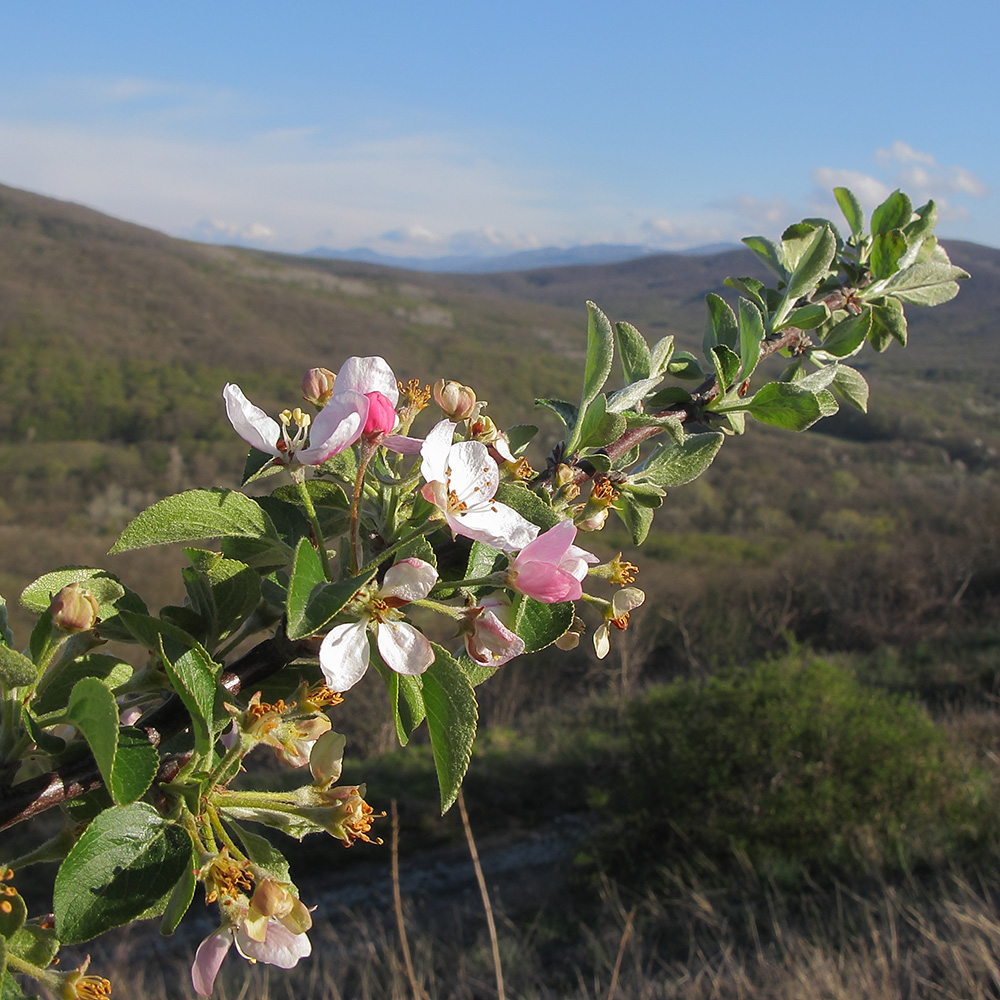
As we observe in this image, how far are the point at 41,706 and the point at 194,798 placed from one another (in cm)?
20

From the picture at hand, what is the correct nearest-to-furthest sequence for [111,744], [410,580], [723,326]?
[111,744] → [410,580] → [723,326]

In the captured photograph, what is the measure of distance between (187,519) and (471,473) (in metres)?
0.27

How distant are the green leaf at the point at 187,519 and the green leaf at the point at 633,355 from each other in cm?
59

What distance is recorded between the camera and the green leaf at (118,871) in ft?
2.11

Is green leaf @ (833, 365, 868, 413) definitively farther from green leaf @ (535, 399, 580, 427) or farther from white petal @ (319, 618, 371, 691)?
white petal @ (319, 618, 371, 691)

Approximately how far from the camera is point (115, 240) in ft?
207

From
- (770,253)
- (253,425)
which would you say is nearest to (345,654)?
(253,425)

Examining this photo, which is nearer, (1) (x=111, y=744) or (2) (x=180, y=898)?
(1) (x=111, y=744)

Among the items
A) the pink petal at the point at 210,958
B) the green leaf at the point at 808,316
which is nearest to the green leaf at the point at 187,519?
the pink petal at the point at 210,958

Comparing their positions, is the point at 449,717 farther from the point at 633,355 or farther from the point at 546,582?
the point at 633,355

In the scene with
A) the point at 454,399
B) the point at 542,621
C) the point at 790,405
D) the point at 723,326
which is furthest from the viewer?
the point at 723,326

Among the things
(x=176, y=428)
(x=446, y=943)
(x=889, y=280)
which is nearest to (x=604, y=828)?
(x=446, y=943)

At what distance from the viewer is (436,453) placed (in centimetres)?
76

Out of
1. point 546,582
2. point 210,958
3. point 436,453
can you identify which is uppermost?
point 436,453
